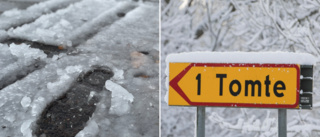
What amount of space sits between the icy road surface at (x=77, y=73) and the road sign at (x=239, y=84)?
29.4 inches

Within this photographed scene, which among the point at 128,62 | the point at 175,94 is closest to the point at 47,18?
the point at 128,62

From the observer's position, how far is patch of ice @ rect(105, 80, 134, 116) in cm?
244

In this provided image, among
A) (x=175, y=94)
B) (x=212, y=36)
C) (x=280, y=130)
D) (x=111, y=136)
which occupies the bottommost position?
(x=111, y=136)

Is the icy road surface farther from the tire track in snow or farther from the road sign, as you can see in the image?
the road sign

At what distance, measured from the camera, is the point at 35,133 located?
2121mm

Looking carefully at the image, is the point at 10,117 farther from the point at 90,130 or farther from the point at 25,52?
the point at 25,52

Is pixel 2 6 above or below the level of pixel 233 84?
above

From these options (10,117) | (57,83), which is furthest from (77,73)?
(10,117)

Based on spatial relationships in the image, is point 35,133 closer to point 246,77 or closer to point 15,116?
point 15,116

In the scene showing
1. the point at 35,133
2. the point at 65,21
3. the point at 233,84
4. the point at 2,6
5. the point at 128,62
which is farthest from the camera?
the point at 2,6

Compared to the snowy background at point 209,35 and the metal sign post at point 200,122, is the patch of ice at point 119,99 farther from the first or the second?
the snowy background at point 209,35

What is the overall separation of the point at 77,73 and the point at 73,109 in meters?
0.51

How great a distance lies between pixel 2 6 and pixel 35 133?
8.93ft

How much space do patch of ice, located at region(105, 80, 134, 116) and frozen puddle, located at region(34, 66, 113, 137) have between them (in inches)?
3.5
